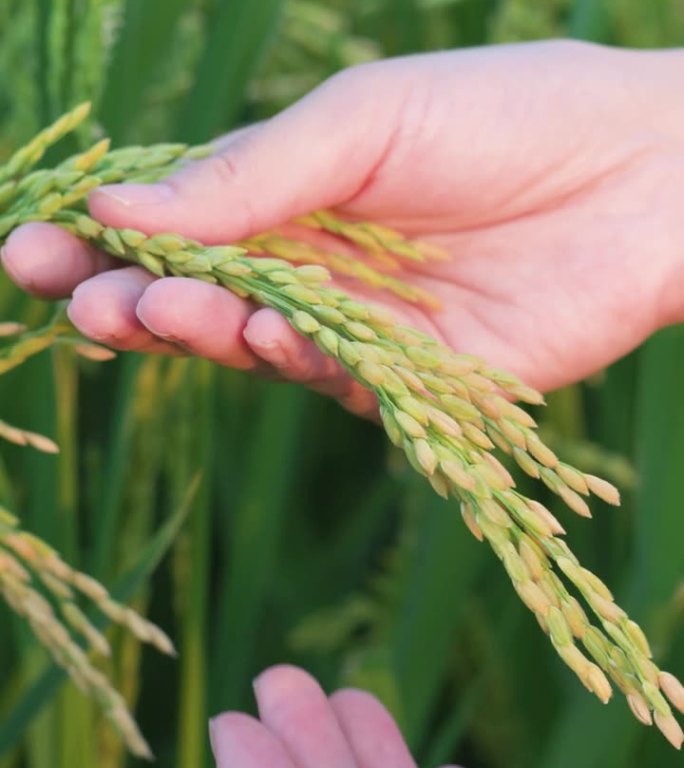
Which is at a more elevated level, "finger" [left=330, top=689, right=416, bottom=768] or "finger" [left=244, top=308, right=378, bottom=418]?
"finger" [left=244, top=308, right=378, bottom=418]

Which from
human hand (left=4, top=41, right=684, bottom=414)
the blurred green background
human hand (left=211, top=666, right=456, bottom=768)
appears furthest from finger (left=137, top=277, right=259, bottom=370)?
human hand (left=211, top=666, right=456, bottom=768)

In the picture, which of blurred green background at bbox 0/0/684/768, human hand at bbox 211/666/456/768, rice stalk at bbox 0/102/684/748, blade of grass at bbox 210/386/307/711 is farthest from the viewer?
blade of grass at bbox 210/386/307/711

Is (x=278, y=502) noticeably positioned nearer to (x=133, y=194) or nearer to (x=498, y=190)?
(x=498, y=190)

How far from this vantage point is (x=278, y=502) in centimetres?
127

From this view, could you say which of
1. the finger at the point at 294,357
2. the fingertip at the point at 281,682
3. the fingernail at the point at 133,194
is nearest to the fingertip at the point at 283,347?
the finger at the point at 294,357

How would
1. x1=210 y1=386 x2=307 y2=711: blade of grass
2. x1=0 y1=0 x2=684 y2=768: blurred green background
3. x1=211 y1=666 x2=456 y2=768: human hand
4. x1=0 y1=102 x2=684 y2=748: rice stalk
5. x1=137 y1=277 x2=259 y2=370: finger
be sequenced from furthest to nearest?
x1=210 y1=386 x2=307 y2=711: blade of grass < x1=0 y1=0 x2=684 y2=768: blurred green background < x1=211 y1=666 x2=456 y2=768: human hand < x1=137 y1=277 x2=259 y2=370: finger < x1=0 y1=102 x2=684 y2=748: rice stalk

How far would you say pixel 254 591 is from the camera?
1.22 m

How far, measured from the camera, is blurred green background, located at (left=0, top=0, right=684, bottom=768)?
1061mm

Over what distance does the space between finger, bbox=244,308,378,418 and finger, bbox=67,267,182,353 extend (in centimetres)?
8

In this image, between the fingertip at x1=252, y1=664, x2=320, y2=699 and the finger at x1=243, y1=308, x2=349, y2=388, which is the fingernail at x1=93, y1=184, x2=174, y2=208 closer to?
the finger at x1=243, y1=308, x2=349, y2=388

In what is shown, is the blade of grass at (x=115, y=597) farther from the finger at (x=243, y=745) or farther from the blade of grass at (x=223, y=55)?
the blade of grass at (x=223, y=55)

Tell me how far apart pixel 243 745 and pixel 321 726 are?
0.11 meters

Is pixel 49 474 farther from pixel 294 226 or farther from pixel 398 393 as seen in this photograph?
pixel 398 393

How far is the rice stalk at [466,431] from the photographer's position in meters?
0.61
